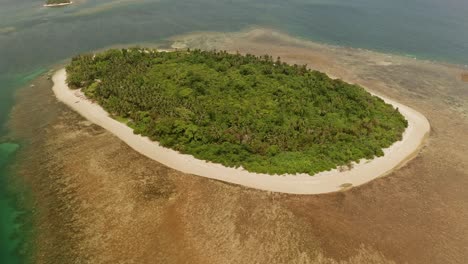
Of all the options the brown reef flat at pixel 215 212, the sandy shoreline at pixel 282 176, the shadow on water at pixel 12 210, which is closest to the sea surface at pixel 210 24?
the shadow on water at pixel 12 210

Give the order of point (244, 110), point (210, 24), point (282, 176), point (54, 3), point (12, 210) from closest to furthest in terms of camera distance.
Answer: point (12, 210), point (282, 176), point (244, 110), point (210, 24), point (54, 3)

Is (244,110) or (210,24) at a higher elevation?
(210,24)

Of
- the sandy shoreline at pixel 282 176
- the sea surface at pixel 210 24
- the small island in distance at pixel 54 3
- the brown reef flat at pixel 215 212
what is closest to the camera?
the brown reef flat at pixel 215 212

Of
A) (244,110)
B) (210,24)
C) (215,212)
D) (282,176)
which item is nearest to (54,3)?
(210,24)

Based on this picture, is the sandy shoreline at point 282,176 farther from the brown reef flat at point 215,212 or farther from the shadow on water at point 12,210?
the shadow on water at point 12,210

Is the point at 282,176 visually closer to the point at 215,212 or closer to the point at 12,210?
the point at 215,212
